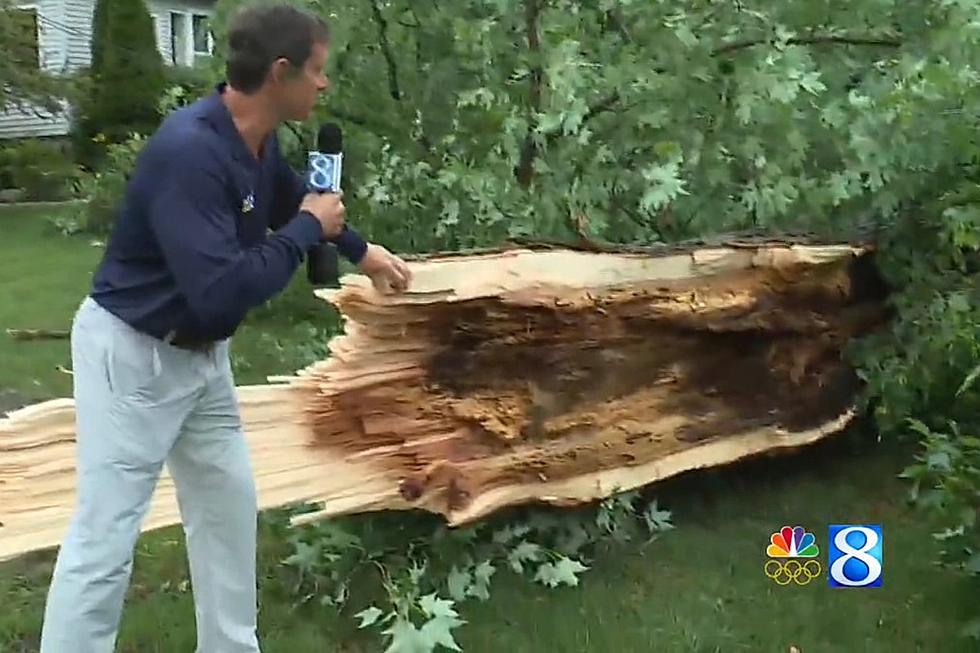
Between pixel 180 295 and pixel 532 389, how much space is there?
164cm

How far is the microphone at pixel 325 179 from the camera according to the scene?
302 centimetres

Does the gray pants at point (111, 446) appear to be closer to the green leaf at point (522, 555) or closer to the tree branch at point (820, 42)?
the green leaf at point (522, 555)

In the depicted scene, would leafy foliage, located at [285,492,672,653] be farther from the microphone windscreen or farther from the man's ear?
the man's ear

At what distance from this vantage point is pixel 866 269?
5523 mm

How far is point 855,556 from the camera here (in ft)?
14.9

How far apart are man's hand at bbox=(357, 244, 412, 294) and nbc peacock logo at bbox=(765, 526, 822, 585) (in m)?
A: 1.82

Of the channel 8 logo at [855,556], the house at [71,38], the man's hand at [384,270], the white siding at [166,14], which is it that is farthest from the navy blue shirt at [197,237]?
the white siding at [166,14]

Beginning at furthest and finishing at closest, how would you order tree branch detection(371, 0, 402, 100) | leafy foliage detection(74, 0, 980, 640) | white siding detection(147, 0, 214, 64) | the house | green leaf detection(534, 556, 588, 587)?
white siding detection(147, 0, 214, 64)
the house
tree branch detection(371, 0, 402, 100)
leafy foliage detection(74, 0, 980, 640)
green leaf detection(534, 556, 588, 587)

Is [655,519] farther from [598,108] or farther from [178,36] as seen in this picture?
[178,36]

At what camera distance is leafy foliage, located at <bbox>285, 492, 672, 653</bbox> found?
12.7 feet

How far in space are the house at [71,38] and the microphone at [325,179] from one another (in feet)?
72.0

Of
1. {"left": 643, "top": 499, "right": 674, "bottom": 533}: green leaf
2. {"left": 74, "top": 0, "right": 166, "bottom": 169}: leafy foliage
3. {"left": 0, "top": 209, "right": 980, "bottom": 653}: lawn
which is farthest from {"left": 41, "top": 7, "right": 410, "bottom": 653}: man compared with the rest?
{"left": 74, "top": 0, "right": 166, "bottom": 169}: leafy foliage

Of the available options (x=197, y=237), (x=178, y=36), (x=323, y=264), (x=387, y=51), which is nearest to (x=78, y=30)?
(x=178, y=36)

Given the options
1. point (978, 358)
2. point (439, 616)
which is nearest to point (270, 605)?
point (439, 616)
